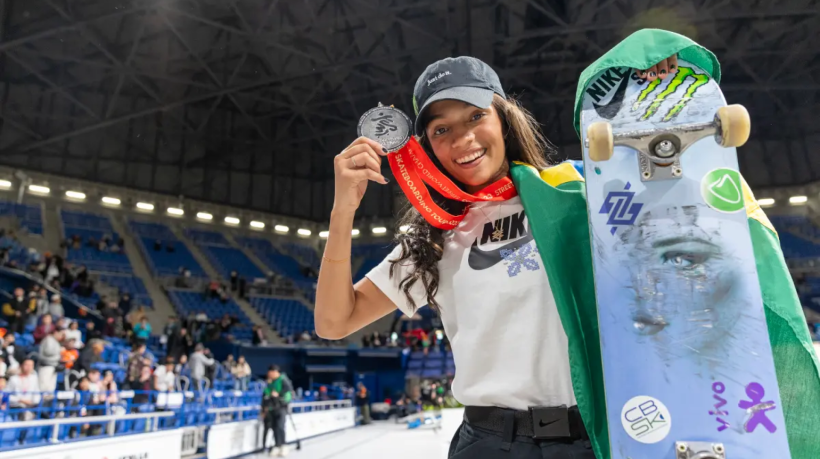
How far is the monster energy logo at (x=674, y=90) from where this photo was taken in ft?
3.22

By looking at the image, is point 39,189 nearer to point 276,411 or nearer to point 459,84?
point 276,411

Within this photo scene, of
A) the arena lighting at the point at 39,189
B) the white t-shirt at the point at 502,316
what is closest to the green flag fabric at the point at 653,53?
the white t-shirt at the point at 502,316

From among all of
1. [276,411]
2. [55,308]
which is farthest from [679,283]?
[55,308]

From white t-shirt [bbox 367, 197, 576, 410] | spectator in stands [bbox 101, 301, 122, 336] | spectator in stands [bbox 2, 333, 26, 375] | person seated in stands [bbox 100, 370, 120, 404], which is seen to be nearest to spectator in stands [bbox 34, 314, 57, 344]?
spectator in stands [bbox 2, 333, 26, 375]

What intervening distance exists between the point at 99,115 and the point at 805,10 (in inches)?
829

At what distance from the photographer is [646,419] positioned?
853mm

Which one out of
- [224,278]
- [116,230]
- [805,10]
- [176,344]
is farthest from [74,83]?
[805,10]

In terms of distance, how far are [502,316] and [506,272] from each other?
10 cm

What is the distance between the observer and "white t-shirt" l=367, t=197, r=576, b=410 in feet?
3.43

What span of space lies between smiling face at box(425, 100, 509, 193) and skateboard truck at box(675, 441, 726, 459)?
27.0 inches

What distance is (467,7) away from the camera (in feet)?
42.7

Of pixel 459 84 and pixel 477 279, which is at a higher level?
pixel 459 84

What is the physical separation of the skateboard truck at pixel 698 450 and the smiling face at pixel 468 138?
0.69 metres

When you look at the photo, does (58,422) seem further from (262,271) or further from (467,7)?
(262,271)
